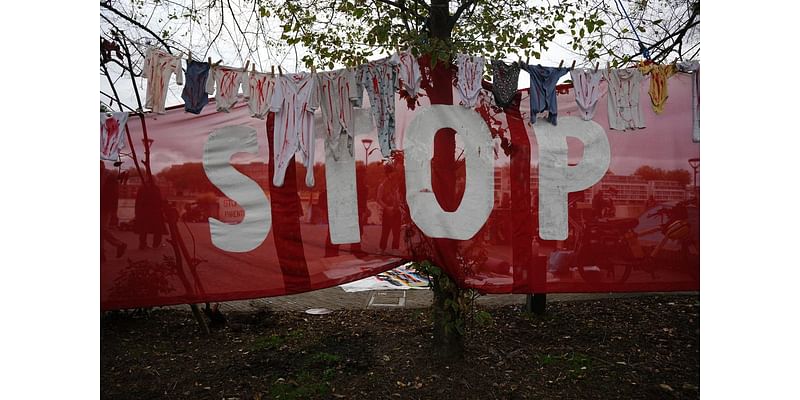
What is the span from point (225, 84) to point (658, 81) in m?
3.54

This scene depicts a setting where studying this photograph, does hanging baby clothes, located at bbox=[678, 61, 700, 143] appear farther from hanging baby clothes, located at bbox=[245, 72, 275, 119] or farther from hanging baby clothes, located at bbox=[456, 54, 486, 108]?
hanging baby clothes, located at bbox=[245, 72, 275, 119]

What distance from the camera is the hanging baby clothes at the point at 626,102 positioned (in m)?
3.83

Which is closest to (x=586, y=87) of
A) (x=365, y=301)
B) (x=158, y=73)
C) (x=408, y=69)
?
(x=408, y=69)

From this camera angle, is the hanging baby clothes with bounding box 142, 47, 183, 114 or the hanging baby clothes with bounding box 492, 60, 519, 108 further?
the hanging baby clothes with bounding box 492, 60, 519, 108

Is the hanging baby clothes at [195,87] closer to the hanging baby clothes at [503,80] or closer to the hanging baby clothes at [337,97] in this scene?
the hanging baby clothes at [337,97]

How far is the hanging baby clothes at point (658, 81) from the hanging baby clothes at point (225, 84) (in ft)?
10.8

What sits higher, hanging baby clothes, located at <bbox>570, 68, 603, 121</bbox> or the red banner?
hanging baby clothes, located at <bbox>570, 68, 603, 121</bbox>

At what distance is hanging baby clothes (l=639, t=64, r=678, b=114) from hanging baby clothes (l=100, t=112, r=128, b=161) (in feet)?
14.0

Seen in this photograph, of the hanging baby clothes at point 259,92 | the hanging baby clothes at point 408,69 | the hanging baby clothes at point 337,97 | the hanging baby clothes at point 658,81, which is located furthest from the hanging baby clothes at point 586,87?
the hanging baby clothes at point 259,92

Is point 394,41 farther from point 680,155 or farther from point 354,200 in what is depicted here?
point 680,155

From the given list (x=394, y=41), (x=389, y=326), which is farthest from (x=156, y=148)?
(x=389, y=326)

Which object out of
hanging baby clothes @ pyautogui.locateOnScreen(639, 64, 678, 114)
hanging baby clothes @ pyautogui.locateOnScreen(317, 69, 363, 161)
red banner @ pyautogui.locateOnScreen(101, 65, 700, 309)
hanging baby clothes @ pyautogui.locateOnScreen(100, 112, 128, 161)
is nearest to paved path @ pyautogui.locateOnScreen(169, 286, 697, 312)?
red banner @ pyautogui.locateOnScreen(101, 65, 700, 309)

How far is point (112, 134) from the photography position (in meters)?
3.62

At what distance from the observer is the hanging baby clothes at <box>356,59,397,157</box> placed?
3573 millimetres
